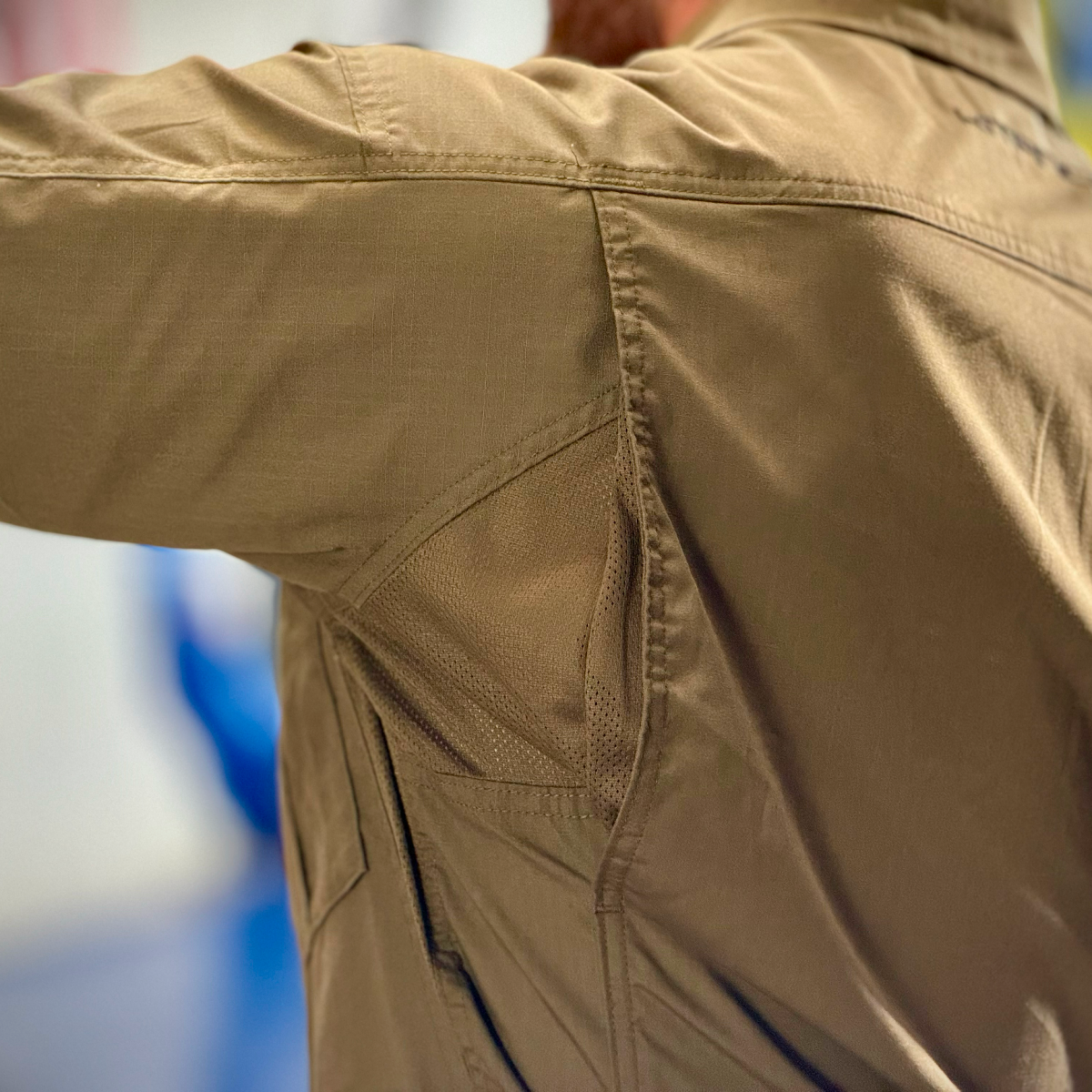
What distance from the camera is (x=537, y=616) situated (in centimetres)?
60

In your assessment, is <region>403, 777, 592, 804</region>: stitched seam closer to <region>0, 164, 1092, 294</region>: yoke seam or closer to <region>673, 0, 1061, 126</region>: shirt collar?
<region>0, 164, 1092, 294</region>: yoke seam

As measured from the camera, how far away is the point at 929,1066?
0.62 meters

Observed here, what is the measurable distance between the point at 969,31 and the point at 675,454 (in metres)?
0.35

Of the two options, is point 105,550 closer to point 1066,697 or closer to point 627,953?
point 627,953

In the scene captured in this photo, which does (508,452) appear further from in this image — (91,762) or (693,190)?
(91,762)

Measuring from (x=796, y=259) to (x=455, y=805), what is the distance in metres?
0.41

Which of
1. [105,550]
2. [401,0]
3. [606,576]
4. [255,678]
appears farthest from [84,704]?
[606,576]

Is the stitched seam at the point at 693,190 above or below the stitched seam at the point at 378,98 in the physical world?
below

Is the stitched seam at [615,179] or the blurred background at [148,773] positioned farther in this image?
the blurred background at [148,773]

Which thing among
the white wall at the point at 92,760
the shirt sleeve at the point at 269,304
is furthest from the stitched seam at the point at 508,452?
the white wall at the point at 92,760

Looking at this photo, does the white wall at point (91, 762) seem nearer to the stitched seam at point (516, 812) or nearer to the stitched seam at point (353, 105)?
the stitched seam at point (516, 812)

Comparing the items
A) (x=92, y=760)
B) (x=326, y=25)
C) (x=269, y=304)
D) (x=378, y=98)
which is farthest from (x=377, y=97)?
(x=92, y=760)

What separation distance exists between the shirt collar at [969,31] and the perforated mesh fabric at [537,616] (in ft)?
1.08

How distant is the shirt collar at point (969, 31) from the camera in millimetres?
643
